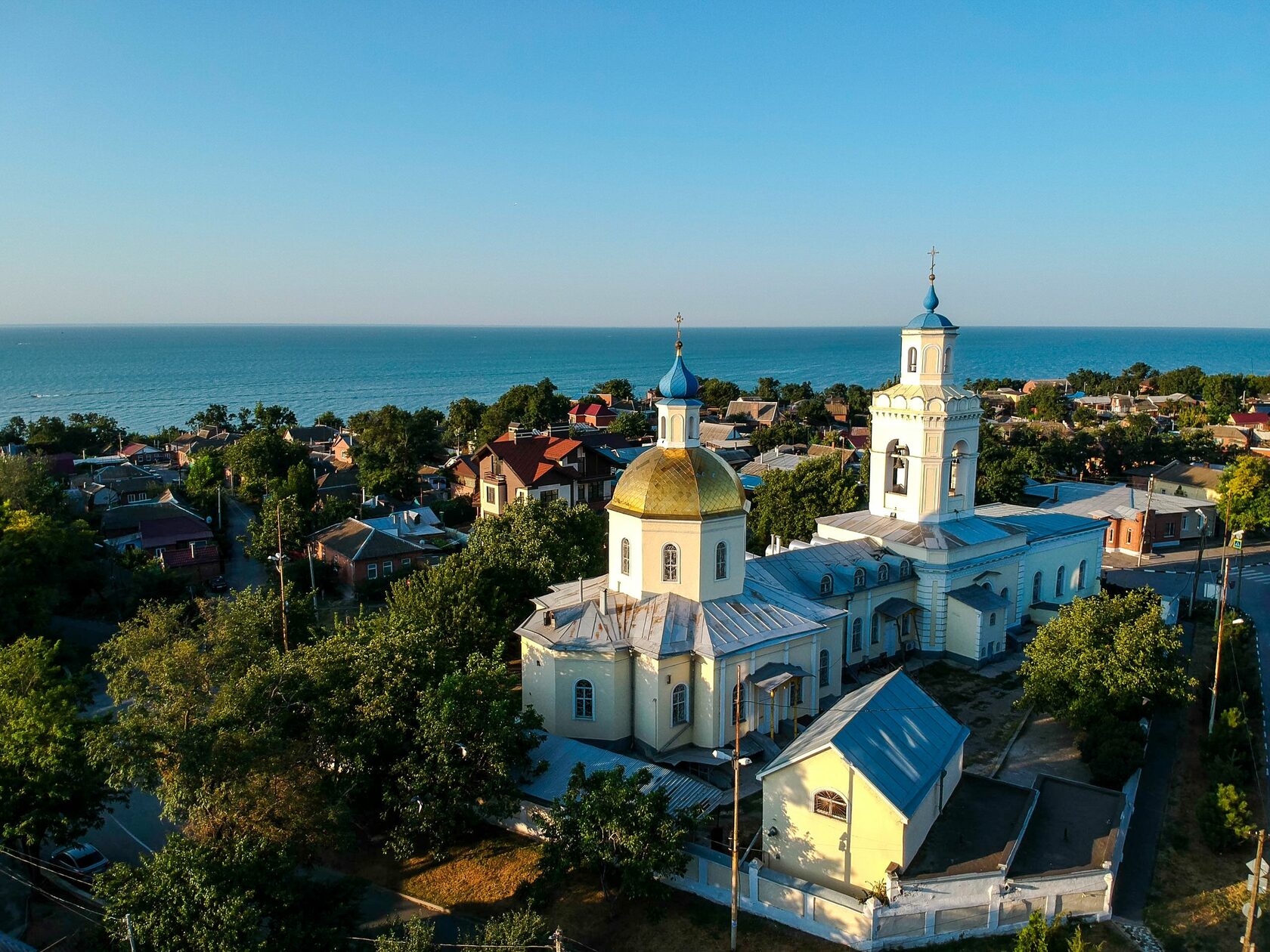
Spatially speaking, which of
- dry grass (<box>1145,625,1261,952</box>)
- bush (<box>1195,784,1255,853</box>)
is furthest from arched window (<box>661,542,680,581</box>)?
bush (<box>1195,784,1255,853</box>)

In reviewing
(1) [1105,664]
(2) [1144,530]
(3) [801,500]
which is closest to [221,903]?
(1) [1105,664]

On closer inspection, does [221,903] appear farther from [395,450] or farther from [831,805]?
[395,450]

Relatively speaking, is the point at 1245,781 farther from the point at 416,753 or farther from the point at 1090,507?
the point at 1090,507

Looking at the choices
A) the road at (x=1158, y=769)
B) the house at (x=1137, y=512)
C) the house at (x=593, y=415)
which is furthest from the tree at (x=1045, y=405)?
the road at (x=1158, y=769)

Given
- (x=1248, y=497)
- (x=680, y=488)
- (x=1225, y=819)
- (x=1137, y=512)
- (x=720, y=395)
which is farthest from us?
(x=720, y=395)

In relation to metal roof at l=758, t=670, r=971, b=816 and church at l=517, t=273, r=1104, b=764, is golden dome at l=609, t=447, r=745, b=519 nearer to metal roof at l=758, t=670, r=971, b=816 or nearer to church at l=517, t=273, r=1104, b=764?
church at l=517, t=273, r=1104, b=764
